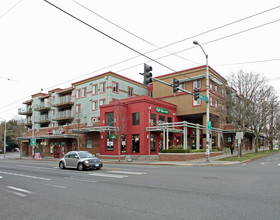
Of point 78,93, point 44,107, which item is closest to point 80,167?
point 78,93

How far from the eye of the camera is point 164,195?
8211mm

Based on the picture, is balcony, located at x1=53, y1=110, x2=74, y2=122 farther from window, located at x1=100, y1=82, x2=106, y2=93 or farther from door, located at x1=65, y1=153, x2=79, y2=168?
door, located at x1=65, y1=153, x2=79, y2=168

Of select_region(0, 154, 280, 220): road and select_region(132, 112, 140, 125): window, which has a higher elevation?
select_region(132, 112, 140, 125): window

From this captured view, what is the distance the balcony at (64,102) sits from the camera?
4776 cm

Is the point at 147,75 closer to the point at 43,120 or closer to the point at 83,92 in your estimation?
the point at 83,92

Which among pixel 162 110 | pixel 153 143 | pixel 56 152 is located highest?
pixel 162 110

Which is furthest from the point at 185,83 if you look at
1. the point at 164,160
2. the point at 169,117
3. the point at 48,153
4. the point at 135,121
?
the point at 48,153

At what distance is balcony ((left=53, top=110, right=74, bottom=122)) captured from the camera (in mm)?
47869

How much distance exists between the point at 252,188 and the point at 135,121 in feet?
79.9

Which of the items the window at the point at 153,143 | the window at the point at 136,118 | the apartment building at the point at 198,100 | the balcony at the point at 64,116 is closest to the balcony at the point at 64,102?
the balcony at the point at 64,116

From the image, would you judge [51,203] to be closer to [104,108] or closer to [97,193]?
[97,193]

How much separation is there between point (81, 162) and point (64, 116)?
3328 cm

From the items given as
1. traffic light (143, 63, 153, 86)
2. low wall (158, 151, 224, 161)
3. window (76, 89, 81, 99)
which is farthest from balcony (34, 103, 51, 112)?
traffic light (143, 63, 153, 86)

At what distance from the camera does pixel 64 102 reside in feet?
158
